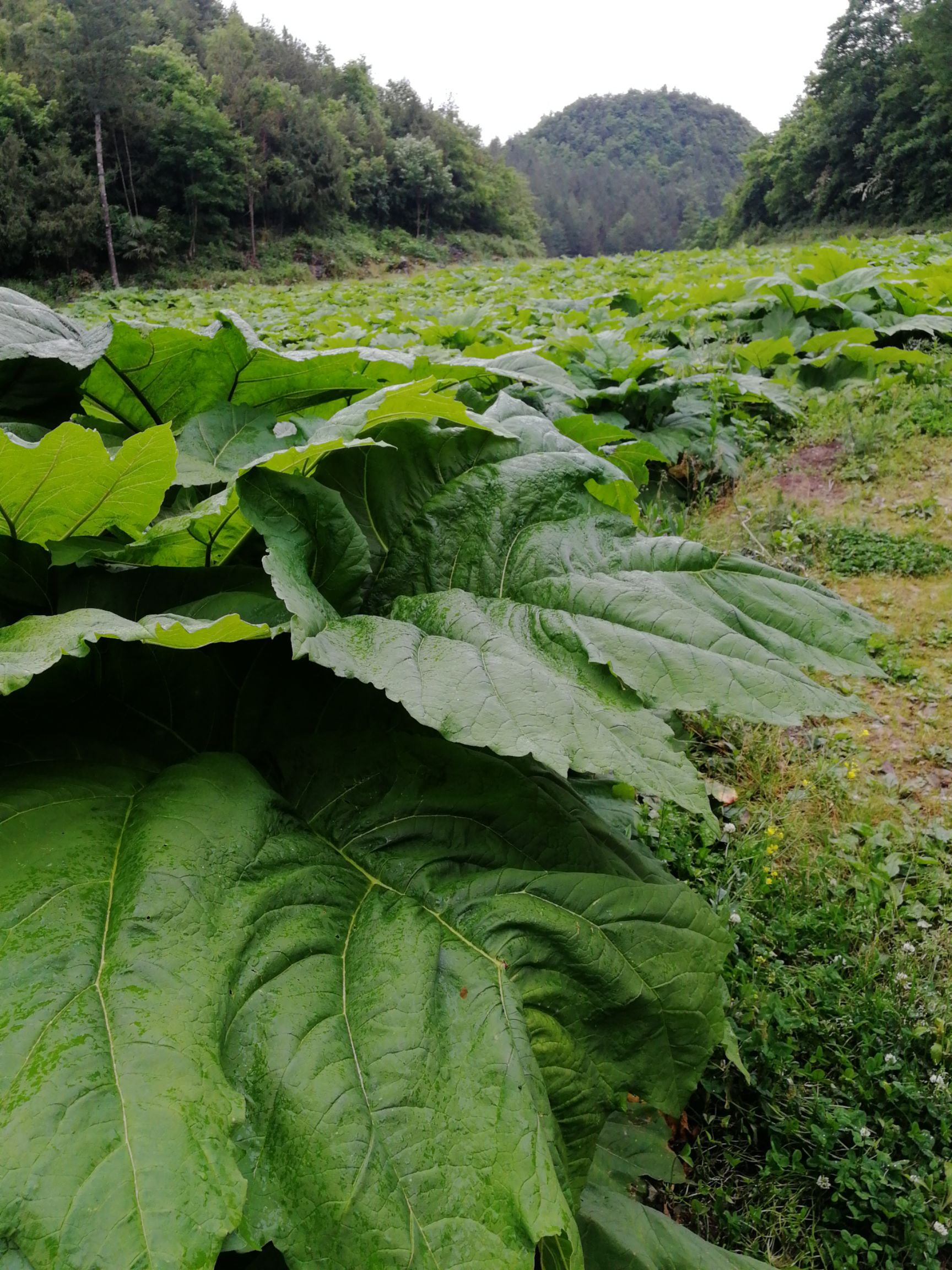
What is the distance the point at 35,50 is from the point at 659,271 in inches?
1385

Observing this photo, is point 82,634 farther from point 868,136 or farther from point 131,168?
point 868,136

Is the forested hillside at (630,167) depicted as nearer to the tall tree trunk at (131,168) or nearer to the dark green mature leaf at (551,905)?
the tall tree trunk at (131,168)

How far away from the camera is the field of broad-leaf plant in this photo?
2.26 ft

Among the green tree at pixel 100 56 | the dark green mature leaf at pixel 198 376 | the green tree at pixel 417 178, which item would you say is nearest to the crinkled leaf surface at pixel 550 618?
the dark green mature leaf at pixel 198 376

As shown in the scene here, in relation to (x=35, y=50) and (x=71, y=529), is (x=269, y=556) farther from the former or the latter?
(x=35, y=50)

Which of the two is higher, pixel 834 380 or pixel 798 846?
pixel 834 380

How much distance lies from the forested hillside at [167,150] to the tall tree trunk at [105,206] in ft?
0.43

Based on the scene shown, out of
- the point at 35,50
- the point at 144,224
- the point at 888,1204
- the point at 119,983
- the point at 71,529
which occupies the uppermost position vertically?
the point at 35,50

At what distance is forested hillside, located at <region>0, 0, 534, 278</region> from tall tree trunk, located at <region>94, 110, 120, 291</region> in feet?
0.43

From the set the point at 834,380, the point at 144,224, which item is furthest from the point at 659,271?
the point at 144,224

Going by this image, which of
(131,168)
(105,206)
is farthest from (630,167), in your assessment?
(105,206)

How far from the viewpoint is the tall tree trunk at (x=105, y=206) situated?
30.2 meters

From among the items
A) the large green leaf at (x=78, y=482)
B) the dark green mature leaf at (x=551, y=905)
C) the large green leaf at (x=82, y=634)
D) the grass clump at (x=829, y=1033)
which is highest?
the large green leaf at (x=78, y=482)

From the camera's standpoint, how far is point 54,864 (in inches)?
32.4
